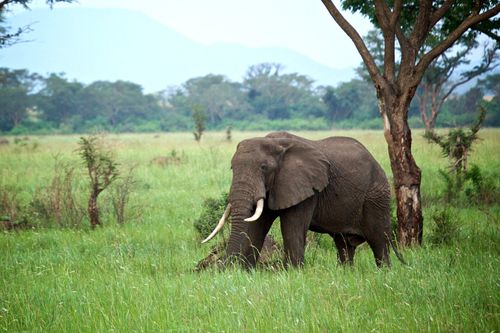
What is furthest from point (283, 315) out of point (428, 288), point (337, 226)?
point (337, 226)

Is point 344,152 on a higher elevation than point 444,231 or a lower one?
higher

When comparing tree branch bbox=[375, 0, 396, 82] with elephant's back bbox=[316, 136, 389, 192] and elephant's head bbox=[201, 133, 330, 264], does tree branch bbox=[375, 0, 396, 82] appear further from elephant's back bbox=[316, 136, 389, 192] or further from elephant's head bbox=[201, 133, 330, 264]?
elephant's head bbox=[201, 133, 330, 264]

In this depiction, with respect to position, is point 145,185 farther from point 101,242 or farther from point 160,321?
point 160,321

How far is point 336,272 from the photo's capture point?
6.31 m

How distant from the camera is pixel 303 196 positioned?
654 cm

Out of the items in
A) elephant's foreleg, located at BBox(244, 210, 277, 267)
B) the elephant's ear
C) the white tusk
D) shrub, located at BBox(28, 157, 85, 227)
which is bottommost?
shrub, located at BBox(28, 157, 85, 227)

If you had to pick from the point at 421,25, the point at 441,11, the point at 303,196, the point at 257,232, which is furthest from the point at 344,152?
the point at 441,11

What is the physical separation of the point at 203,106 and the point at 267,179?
59.2m

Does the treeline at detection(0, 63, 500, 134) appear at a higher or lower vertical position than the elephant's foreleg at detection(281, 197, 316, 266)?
higher

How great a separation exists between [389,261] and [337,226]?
2.47 ft

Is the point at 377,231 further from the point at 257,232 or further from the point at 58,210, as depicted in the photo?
the point at 58,210

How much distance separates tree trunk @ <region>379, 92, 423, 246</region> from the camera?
8.53 meters

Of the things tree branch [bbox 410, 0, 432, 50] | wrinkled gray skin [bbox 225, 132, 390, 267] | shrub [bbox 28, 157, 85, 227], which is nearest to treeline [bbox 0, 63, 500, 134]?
shrub [bbox 28, 157, 85, 227]

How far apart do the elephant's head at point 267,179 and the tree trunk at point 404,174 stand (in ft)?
6.84
